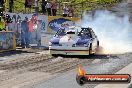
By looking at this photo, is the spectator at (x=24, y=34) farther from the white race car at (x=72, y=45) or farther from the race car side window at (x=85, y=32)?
the race car side window at (x=85, y=32)

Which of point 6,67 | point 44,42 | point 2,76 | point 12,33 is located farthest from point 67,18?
point 2,76

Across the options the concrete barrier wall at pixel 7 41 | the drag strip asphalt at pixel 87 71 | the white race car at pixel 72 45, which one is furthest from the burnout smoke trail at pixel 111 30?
the concrete barrier wall at pixel 7 41

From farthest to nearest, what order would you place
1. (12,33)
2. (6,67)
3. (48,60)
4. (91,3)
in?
(91,3) < (12,33) < (48,60) < (6,67)

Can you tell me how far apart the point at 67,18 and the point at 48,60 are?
1040cm

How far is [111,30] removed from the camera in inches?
1140

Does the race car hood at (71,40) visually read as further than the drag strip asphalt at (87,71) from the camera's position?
Yes

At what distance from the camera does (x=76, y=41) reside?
52.2 feet

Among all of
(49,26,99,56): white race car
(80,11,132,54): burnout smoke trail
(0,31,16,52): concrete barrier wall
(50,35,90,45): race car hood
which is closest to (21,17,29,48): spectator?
(0,31,16,52): concrete barrier wall

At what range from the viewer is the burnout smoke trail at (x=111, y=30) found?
67.0ft

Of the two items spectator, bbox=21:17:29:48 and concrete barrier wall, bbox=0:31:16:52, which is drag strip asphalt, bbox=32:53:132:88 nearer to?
concrete barrier wall, bbox=0:31:16:52

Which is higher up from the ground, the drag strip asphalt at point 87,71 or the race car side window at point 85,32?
the race car side window at point 85,32

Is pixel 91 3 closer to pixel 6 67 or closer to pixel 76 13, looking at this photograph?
pixel 76 13

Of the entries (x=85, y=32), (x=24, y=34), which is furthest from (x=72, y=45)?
(x=24, y=34)

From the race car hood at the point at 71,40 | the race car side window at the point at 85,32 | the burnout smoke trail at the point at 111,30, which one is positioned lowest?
the burnout smoke trail at the point at 111,30
